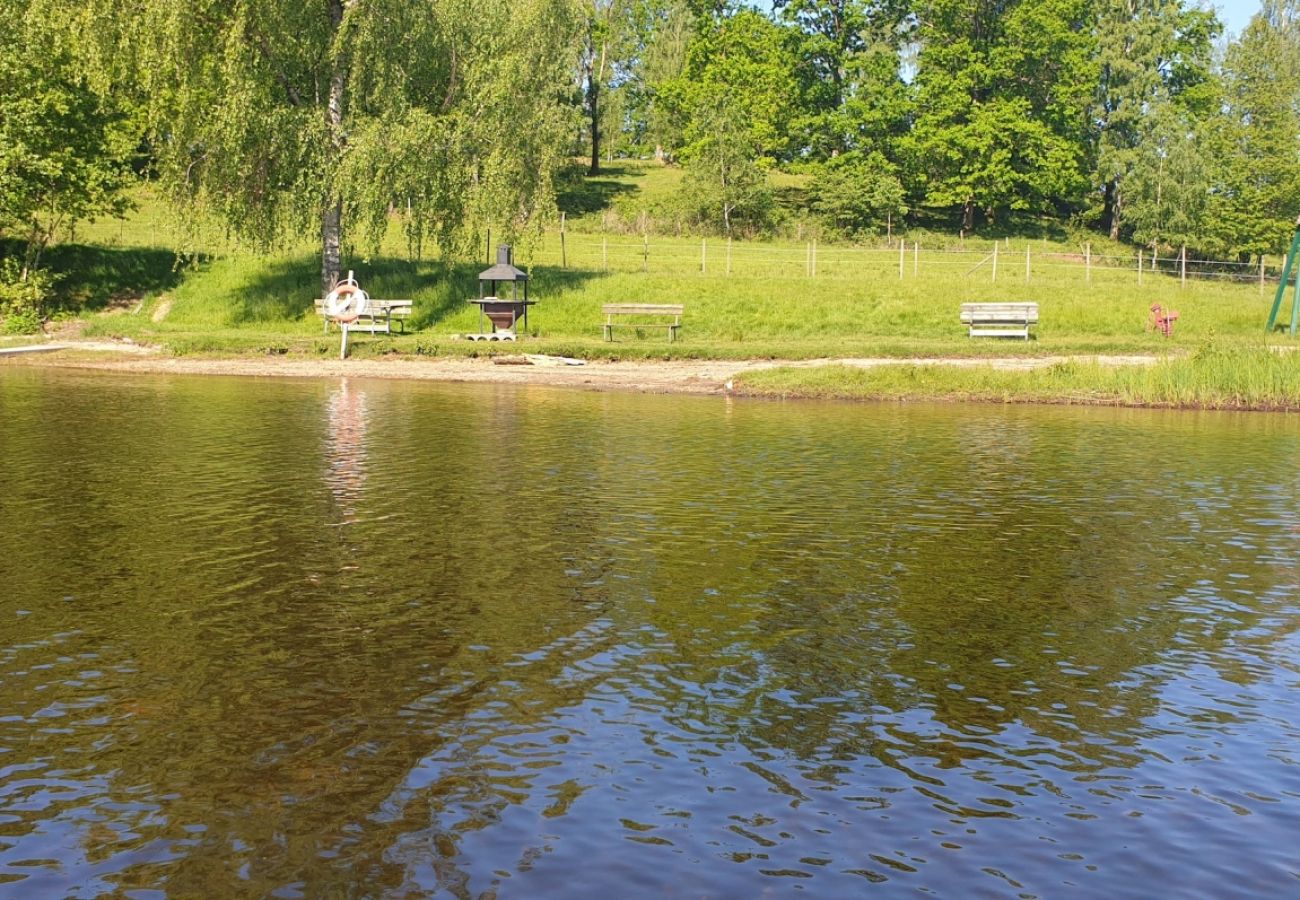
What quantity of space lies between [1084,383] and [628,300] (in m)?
16.3

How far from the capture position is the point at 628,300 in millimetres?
41906

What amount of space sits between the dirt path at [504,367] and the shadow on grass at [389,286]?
5.90 metres

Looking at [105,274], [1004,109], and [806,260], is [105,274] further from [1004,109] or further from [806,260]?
[1004,109]

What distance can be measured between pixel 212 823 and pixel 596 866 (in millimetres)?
2210

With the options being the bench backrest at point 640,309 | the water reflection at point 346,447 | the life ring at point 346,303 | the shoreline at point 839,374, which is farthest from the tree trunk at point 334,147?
the water reflection at point 346,447

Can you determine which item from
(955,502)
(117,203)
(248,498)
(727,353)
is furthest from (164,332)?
(955,502)

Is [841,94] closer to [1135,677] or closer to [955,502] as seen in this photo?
[955,502]

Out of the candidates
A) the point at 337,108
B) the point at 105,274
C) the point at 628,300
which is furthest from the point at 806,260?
the point at 105,274

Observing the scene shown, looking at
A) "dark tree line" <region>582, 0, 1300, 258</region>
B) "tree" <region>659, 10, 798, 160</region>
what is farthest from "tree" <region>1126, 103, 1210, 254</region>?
"tree" <region>659, 10, 798, 160</region>

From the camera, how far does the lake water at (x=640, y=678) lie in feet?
22.8

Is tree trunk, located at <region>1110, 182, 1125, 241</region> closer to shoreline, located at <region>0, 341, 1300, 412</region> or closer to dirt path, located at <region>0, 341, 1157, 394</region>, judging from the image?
shoreline, located at <region>0, 341, 1300, 412</region>

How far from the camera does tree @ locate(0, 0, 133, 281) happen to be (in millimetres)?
38812

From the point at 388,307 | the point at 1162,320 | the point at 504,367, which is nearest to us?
the point at 504,367

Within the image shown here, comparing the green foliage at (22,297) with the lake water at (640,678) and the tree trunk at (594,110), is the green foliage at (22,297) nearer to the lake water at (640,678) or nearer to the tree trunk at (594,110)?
the lake water at (640,678)
